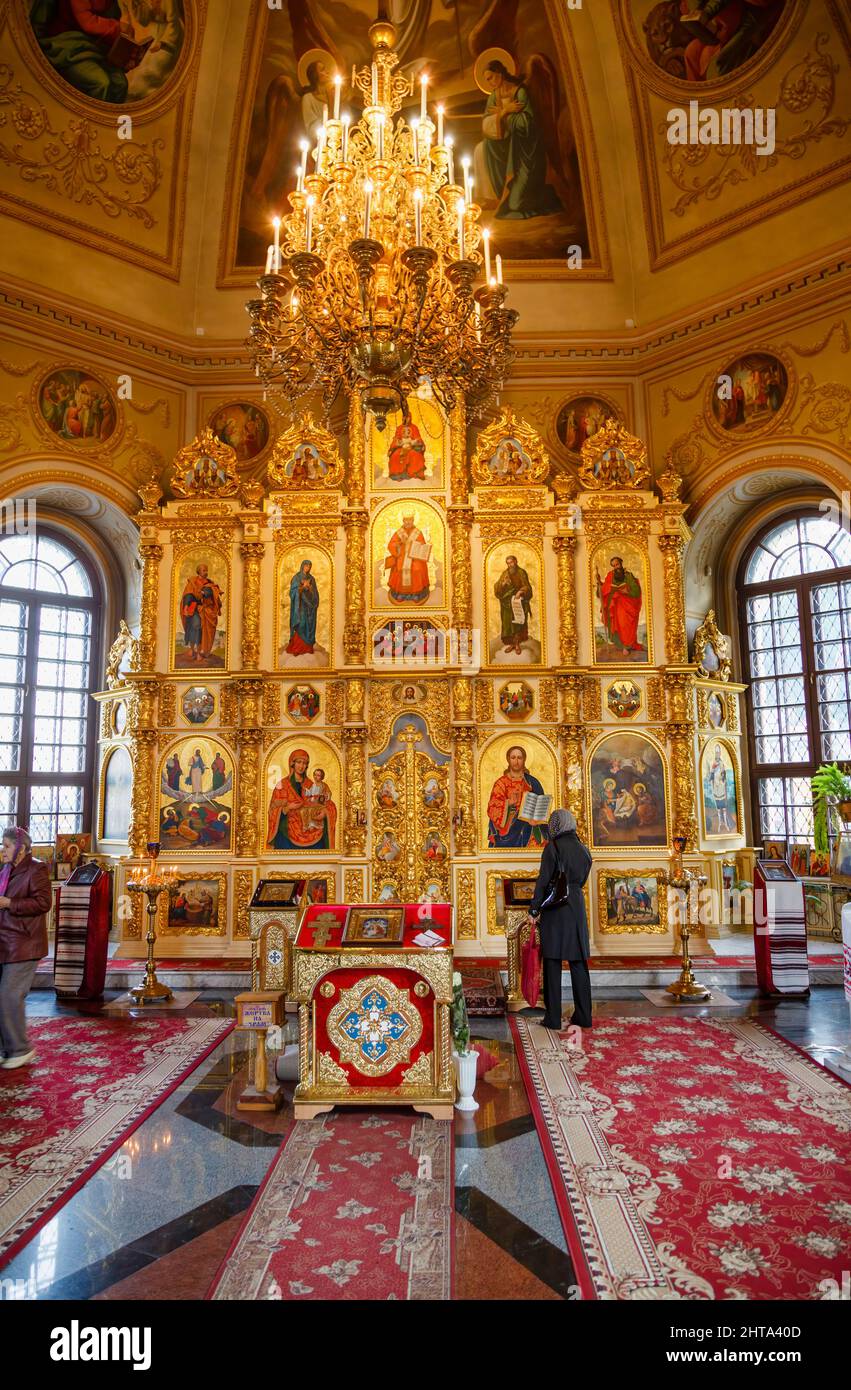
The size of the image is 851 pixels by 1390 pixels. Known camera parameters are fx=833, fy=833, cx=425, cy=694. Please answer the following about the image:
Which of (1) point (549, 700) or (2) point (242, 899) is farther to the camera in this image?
(1) point (549, 700)

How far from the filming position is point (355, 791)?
35.5 feet

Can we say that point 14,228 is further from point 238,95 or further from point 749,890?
point 749,890

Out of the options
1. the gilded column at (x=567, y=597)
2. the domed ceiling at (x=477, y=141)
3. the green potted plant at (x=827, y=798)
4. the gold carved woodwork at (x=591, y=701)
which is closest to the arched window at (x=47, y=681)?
the domed ceiling at (x=477, y=141)

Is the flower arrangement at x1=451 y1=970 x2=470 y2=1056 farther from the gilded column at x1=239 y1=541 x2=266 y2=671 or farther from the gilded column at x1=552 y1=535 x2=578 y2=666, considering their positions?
the gilded column at x1=239 y1=541 x2=266 y2=671

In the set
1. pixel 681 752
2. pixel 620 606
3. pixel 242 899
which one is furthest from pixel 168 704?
pixel 681 752

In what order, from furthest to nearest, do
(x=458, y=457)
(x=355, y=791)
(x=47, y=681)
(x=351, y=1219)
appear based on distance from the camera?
(x=47, y=681) < (x=458, y=457) < (x=355, y=791) < (x=351, y=1219)

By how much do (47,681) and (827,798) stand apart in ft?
36.2

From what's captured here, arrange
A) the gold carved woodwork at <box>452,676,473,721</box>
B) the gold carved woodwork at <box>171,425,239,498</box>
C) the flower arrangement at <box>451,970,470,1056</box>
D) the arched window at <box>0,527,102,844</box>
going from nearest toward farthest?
the flower arrangement at <box>451,970,470,1056</box>, the gold carved woodwork at <box>452,676,473,721</box>, the gold carved woodwork at <box>171,425,239,498</box>, the arched window at <box>0,527,102,844</box>

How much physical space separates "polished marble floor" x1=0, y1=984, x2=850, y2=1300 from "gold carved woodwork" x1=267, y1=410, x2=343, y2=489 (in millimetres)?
7700

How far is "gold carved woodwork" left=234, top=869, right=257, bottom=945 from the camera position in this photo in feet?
34.9

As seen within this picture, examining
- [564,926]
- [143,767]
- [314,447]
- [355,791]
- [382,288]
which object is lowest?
[564,926]

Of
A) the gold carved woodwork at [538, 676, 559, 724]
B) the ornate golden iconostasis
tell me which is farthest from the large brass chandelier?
the gold carved woodwork at [538, 676, 559, 724]

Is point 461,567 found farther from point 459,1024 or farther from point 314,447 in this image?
point 459,1024

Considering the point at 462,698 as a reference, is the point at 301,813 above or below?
below
